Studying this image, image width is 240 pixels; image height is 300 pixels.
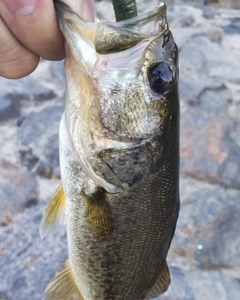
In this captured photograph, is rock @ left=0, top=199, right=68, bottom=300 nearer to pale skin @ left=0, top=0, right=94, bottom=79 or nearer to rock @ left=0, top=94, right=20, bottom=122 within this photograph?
rock @ left=0, top=94, right=20, bottom=122

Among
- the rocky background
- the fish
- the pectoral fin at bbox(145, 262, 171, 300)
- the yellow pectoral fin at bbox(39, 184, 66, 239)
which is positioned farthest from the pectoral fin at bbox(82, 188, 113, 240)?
the rocky background

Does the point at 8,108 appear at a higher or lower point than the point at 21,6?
lower

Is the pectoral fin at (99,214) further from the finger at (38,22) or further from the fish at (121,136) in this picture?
the finger at (38,22)

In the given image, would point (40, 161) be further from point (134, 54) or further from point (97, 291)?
point (134, 54)

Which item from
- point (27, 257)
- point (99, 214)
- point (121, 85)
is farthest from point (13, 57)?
point (27, 257)

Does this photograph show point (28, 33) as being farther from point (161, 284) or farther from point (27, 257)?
point (27, 257)

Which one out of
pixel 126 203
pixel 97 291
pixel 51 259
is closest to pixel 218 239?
pixel 51 259

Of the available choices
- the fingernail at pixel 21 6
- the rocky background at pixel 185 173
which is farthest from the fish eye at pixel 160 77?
the rocky background at pixel 185 173
